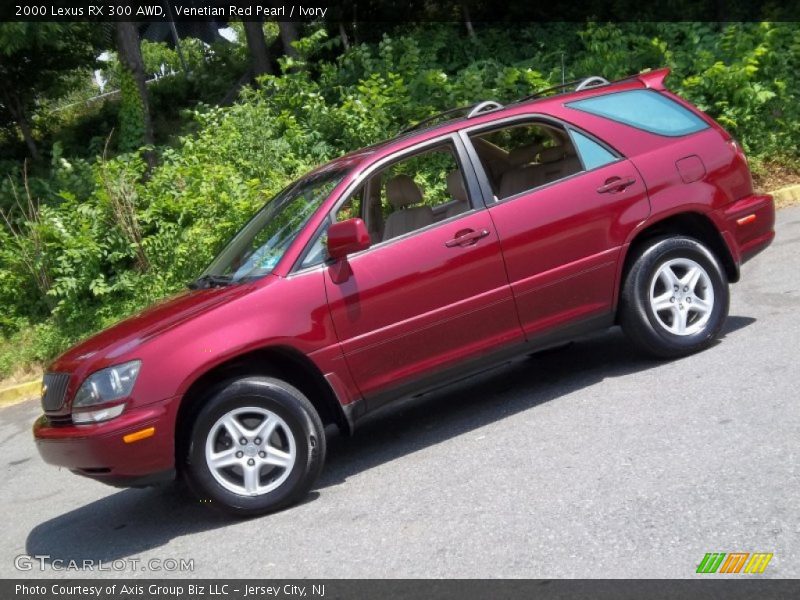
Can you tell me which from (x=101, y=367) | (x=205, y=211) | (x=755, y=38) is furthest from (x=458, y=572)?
(x=755, y=38)

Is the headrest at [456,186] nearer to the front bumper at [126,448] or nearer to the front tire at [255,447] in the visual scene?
the front tire at [255,447]

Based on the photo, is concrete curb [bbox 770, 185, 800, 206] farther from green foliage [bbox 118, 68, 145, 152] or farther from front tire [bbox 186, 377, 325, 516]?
green foliage [bbox 118, 68, 145, 152]

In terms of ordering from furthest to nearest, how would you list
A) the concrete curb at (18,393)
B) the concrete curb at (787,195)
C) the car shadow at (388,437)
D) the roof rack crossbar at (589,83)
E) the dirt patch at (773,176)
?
the dirt patch at (773,176)
the concrete curb at (787,195)
the concrete curb at (18,393)
the roof rack crossbar at (589,83)
the car shadow at (388,437)

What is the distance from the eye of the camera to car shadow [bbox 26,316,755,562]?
222 inches

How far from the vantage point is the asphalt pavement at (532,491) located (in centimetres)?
424

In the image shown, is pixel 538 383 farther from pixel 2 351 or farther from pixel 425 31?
pixel 425 31

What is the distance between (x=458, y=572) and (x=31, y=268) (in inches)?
361

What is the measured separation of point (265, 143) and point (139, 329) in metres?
8.41

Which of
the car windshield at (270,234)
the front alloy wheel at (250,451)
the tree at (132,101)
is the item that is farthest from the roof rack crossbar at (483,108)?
the tree at (132,101)

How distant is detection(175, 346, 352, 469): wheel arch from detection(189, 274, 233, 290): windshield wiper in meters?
0.57

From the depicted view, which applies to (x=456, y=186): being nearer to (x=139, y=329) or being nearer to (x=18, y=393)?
(x=139, y=329)

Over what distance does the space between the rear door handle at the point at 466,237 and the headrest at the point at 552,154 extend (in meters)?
0.94

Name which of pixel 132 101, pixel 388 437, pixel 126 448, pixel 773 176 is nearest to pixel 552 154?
pixel 388 437

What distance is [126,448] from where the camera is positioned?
17.0ft
